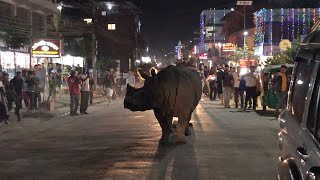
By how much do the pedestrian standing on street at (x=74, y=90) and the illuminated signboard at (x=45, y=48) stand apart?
98.3 inches

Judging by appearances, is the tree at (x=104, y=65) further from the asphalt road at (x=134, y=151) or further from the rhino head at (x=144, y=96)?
the rhino head at (x=144, y=96)

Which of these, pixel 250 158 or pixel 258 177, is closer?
pixel 258 177

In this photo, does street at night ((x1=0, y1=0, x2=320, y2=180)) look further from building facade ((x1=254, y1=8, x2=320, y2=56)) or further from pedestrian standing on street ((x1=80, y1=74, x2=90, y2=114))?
building facade ((x1=254, y1=8, x2=320, y2=56))

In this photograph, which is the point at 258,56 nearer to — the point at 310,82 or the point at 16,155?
the point at 16,155

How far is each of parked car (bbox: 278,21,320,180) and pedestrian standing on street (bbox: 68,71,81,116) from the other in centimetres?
1510

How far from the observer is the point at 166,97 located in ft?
37.8

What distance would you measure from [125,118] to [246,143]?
7.21 meters

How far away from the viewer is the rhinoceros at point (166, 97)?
37.8ft

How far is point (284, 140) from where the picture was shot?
5422mm

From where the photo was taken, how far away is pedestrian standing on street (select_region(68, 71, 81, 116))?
20078 mm

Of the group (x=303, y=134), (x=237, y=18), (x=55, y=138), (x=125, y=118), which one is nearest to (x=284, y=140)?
(x=303, y=134)

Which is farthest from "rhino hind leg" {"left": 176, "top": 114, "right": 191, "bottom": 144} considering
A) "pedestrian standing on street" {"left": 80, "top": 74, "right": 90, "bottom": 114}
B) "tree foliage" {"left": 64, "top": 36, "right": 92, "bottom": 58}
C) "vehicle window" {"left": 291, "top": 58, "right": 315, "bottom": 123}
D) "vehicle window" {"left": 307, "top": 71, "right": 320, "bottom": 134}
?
"tree foliage" {"left": 64, "top": 36, "right": 92, "bottom": 58}

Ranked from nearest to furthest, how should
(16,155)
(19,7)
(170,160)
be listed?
(170,160)
(16,155)
(19,7)

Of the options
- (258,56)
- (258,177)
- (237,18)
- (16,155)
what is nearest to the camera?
(258,177)
